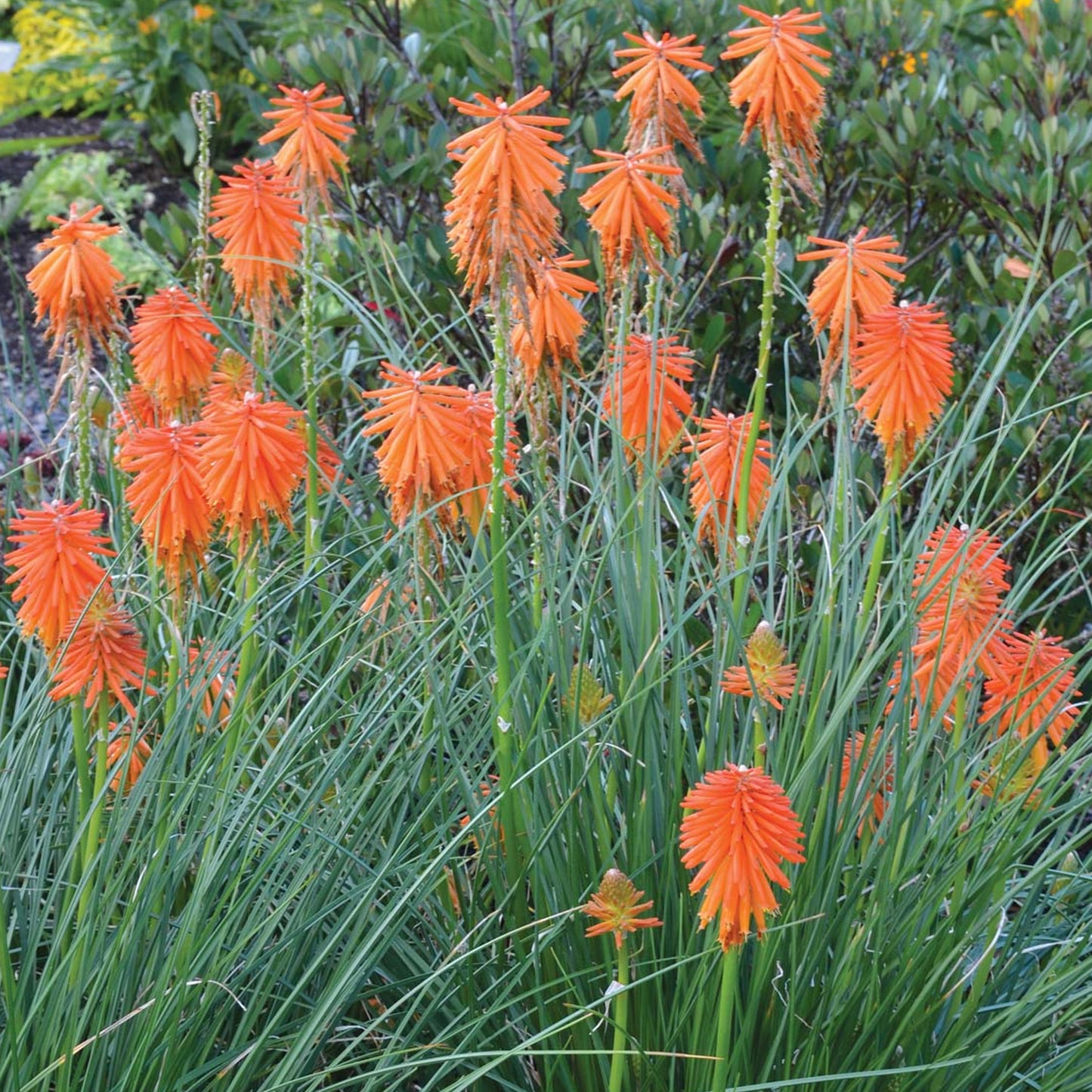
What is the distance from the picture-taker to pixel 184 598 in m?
2.25

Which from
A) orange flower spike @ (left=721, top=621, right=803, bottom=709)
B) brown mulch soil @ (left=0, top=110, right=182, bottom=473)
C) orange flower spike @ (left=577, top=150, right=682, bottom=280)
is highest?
orange flower spike @ (left=577, top=150, right=682, bottom=280)

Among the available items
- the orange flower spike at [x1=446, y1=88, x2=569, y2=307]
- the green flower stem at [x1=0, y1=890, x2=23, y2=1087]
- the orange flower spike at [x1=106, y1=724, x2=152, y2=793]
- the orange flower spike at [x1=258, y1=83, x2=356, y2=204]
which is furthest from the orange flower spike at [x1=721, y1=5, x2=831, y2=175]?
the green flower stem at [x1=0, y1=890, x2=23, y2=1087]

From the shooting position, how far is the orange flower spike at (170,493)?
6.82ft

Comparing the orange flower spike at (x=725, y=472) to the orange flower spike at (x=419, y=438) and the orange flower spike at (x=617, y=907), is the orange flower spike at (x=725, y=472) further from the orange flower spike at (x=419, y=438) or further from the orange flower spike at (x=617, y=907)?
the orange flower spike at (x=617, y=907)

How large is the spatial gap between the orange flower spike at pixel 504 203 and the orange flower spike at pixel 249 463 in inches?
15.6

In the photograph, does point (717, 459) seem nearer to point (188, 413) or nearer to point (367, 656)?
point (367, 656)

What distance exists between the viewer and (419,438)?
2.05m

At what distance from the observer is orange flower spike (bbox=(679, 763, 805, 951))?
1.58 meters

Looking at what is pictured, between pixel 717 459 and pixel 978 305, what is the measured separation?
1.55 metres

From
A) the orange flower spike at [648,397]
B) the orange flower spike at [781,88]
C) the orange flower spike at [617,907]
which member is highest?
the orange flower spike at [781,88]

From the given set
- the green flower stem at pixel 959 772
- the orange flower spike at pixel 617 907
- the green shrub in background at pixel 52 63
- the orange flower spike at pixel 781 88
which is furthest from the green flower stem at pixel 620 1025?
the green shrub in background at pixel 52 63

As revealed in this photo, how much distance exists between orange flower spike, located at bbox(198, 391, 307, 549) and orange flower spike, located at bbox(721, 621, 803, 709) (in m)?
0.68

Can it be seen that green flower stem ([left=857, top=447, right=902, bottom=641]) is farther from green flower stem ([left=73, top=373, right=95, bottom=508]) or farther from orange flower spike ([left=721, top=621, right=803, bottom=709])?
green flower stem ([left=73, top=373, right=95, bottom=508])

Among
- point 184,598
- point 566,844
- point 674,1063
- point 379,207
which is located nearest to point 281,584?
point 184,598
